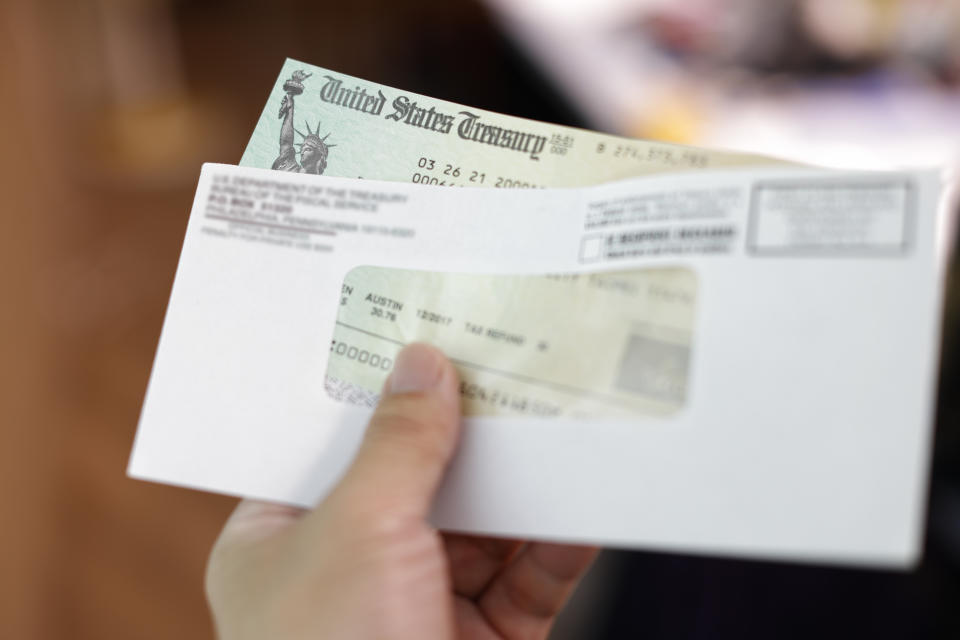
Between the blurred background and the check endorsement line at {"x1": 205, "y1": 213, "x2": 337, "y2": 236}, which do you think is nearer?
the check endorsement line at {"x1": 205, "y1": 213, "x2": 337, "y2": 236}

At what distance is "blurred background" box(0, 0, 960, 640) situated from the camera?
4.27ft

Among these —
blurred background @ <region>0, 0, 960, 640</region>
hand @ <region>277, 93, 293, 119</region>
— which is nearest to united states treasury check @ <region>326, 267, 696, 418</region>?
hand @ <region>277, 93, 293, 119</region>

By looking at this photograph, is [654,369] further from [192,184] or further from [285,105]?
[192,184]

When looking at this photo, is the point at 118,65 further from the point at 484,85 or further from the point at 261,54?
the point at 484,85

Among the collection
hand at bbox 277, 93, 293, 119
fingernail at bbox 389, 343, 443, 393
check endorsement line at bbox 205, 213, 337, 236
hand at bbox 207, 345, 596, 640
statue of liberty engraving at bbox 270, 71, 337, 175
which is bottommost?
hand at bbox 207, 345, 596, 640

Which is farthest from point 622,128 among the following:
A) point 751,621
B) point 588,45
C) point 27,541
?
point 27,541

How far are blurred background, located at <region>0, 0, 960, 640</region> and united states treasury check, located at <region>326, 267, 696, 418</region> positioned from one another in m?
0.91

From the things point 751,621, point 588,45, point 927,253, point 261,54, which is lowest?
point 751,621

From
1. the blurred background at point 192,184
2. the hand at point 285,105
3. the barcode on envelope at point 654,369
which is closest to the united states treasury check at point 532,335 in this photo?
the barcode on envelope at point 654,369

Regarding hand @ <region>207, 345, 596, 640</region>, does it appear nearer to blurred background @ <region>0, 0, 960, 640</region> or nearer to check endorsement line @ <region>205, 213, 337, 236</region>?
check endorsement line @ <region>205, 213, 337, 236</region>

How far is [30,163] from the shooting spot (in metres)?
2.27

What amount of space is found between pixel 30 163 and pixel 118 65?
1.54 feet

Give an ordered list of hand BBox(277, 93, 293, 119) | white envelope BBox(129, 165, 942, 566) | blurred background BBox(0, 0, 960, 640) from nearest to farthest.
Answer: white envelope BBox(129, 165, 942, 566) → hand BBox(277, 93, 293, 119) → blurred background BBox(0, 0, 960, 640)

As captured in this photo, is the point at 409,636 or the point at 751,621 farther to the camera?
the point at 751,621
